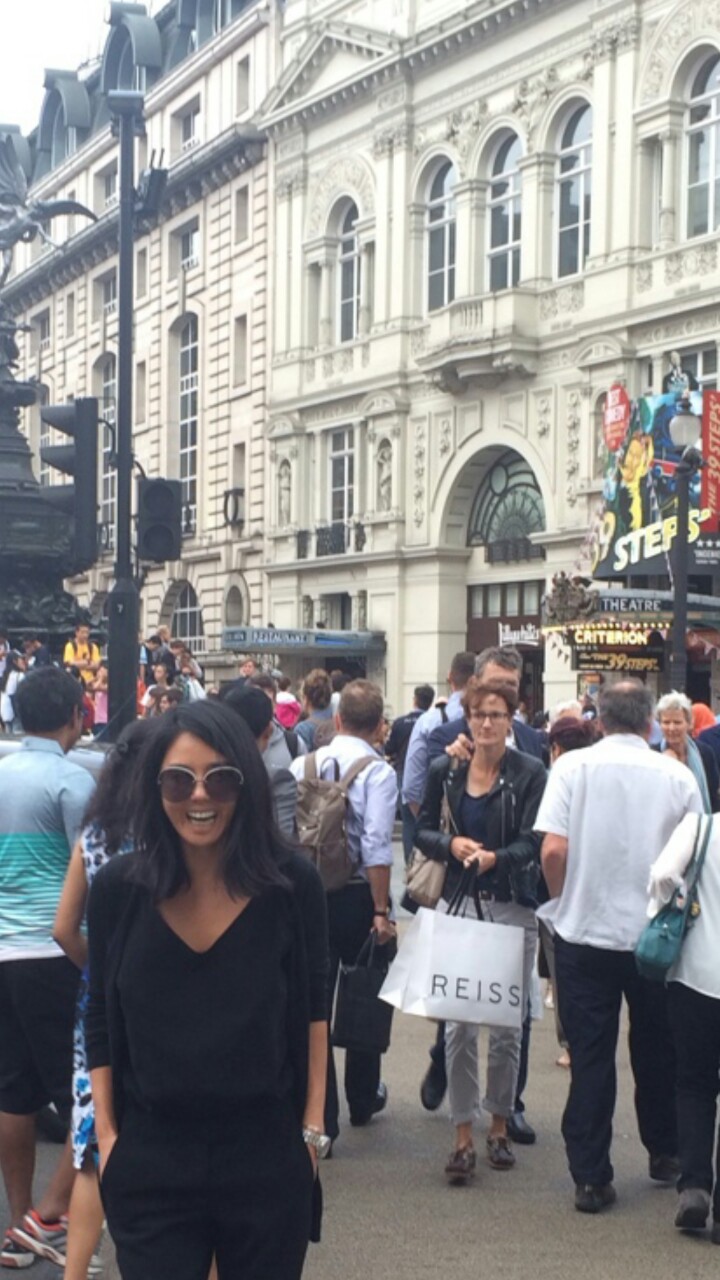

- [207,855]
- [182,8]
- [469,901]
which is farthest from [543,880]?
[182,8]

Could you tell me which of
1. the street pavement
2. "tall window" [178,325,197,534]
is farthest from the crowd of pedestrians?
"tall window" [178,325,197,534]

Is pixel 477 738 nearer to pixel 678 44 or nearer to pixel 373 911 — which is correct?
pixel 373 911

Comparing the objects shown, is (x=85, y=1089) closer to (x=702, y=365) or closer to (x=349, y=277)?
(x=702, y=365)

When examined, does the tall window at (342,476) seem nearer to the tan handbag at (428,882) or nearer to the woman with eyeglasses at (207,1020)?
the tan handbag at (428,882)

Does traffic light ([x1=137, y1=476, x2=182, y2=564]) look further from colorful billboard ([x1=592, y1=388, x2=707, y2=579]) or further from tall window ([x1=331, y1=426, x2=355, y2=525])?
tall window ([x1=331, y1=426, x2=355, y2=525])

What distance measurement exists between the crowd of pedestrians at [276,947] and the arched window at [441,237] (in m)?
28.6

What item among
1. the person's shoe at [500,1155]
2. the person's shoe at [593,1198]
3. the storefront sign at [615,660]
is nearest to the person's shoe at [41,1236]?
the person's shoe at [593,1198]

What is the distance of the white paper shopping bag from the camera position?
7.00 meters

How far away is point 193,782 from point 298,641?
34746 mm

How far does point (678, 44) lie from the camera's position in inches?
1253

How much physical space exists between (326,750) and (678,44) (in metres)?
26.7

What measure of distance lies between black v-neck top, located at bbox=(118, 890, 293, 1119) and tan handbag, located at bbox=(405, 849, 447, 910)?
12.1 ft

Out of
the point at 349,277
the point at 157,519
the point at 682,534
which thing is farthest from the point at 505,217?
the point at 157,519

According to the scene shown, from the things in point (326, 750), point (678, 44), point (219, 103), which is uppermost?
point (219, 103)
